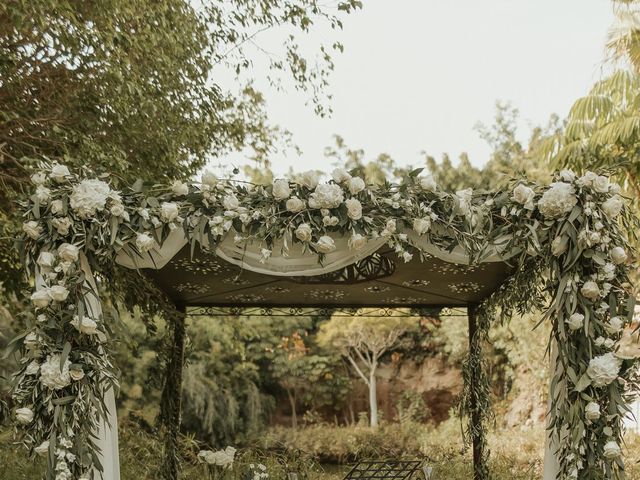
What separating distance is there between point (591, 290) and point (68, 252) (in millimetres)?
2878

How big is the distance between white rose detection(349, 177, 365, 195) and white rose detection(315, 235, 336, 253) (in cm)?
32

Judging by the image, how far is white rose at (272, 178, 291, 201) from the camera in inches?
151

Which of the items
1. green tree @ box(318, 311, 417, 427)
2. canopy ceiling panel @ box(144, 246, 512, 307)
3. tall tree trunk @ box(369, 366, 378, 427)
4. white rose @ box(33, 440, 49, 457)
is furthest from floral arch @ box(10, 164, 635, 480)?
tall tree trunk @ box(369, 366, 378, 427)

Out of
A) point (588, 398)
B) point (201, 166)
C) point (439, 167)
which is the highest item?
point (439, 167)

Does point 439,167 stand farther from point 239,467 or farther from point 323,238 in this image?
point 323,238

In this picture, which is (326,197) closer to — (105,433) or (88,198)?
(88,198)

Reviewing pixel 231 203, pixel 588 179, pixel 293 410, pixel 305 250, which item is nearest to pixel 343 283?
pixel 305 250

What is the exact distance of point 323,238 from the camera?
3754mm

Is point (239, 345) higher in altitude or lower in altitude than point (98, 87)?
lower

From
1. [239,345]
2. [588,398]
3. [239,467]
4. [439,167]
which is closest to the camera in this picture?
[588,398]

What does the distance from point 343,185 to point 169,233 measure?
107 centimetres

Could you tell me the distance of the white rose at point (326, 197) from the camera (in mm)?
3807

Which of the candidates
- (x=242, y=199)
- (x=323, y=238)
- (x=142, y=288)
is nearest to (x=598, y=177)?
(x=323, y=238)

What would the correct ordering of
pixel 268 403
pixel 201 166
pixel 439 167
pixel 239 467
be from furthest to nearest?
pixel 439 167 < pixel 268 403 < pixel 201 166 < pixel 239 467
